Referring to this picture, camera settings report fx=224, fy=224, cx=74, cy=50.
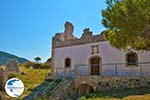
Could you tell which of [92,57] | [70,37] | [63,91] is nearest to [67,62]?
[92,57]

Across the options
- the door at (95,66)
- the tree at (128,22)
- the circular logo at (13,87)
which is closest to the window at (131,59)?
the door at (95,66)

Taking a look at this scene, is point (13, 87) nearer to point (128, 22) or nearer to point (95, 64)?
point (128, 22)

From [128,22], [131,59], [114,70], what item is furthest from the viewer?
[114,70]

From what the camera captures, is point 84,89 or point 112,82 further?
point 84,89

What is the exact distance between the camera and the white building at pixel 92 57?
21094 mm

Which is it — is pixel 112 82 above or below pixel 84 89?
above

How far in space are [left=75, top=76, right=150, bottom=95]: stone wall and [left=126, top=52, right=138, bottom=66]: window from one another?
8.58 feet

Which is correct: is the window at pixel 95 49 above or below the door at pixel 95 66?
above

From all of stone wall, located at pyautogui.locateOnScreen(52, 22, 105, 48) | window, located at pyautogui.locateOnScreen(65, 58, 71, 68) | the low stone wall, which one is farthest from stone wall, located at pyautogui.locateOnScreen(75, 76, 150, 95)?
stone wall, located at pyautogui.locateOnScreen(52, 22, 105, 48)

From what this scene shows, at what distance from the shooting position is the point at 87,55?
24516 mm

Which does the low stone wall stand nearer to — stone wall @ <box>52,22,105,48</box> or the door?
the door

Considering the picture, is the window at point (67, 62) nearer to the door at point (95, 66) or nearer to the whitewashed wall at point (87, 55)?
the whitewashed wall at point (87, 55)

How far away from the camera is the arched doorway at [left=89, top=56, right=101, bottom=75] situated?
2369cm

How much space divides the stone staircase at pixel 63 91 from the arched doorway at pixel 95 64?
3082 millimetres
